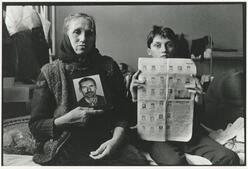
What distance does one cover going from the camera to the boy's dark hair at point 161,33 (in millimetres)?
1274

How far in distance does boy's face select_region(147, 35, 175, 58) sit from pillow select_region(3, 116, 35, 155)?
1.73ft

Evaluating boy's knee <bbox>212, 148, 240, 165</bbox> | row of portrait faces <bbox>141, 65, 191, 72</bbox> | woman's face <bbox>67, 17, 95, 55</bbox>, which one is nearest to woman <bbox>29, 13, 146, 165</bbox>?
woman's face <bbox>67, 17, 95, 55</bbox>

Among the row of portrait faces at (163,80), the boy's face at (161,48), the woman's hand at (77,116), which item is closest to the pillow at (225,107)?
the row of portrait faces at (163,80)

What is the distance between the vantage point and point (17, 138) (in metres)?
1.30

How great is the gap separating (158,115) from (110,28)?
360mm

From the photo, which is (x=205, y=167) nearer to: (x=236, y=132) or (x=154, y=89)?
(x=236, y=132)

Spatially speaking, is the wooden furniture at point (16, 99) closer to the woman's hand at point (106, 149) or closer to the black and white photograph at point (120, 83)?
the black and white photograph at point (120, 83)

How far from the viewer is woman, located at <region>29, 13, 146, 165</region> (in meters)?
1.27

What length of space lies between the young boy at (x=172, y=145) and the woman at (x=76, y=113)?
6cm

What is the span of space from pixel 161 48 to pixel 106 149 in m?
0.41

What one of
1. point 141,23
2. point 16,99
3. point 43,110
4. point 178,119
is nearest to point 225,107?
point 178,119

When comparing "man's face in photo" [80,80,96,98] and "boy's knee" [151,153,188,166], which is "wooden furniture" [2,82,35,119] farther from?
"boy's knee" [151,153,188,166]

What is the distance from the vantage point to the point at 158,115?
1.30 meters

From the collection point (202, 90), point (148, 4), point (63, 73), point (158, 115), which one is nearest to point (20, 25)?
point (63, 73)
